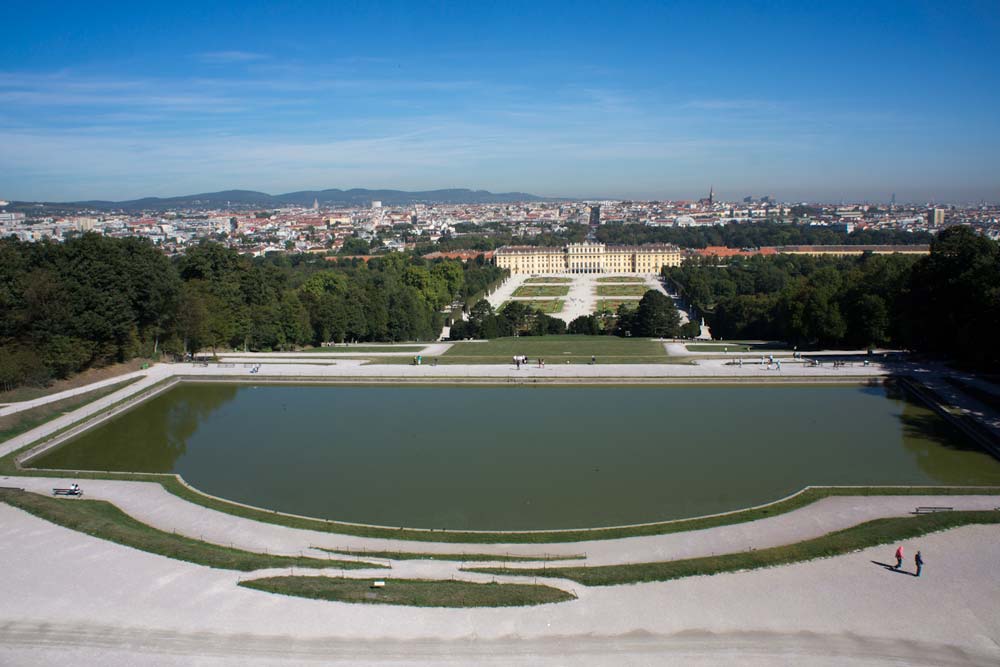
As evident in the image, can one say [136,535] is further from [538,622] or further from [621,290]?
[621,290]

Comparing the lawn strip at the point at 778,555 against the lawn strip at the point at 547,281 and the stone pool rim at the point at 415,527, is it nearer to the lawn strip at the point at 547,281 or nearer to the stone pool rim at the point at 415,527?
the stone pool rim at the point at 415,527

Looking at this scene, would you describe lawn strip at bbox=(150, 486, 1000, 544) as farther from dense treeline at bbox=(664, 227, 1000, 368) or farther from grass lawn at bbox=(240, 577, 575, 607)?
dense treeline at bbox=(664, 227, 1000, 368)

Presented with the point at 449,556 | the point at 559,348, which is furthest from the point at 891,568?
the point at 559,348

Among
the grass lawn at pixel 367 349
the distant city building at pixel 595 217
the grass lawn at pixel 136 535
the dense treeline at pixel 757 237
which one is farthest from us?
the distant city building at pixel 595 217

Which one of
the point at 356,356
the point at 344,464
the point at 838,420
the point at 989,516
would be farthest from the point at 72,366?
the point at 989,516

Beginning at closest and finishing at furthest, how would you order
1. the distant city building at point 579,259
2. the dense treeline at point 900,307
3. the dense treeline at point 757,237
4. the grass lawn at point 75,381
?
the grass lawn at point 75,381
the dense treeline at point 900,307
the distant city building at point 579,259
the dense treeline at point 757,237

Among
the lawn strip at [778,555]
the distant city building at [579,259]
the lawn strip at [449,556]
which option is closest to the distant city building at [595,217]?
the distant city building at [579,259]
